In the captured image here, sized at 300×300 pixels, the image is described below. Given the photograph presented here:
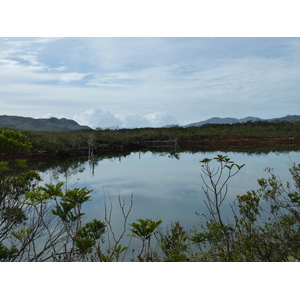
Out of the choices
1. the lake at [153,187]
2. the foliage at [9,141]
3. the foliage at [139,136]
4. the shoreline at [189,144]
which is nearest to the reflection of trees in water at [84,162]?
the lake at [153,187]

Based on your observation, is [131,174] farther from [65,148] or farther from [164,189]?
[65,148]

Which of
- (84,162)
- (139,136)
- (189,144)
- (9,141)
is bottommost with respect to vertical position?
(84,162)

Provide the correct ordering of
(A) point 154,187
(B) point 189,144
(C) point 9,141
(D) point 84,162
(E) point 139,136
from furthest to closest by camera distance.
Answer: (E) point 139,136 → (B) point 189,144 → (D) point 84,162 → (A) point 154,187 → (C) point 9,141

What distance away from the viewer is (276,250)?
2.80 metres

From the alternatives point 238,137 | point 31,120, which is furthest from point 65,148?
point 31,120

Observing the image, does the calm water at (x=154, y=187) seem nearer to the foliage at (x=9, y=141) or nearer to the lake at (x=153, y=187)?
the lake at (x=153, y=187)

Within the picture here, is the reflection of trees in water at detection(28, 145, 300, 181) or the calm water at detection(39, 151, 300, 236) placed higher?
the reflection of trees in water at detection(28, 145, 300, 181)

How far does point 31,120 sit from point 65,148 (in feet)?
138

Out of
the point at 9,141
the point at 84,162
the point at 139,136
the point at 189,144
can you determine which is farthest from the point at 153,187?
the point at 139,136

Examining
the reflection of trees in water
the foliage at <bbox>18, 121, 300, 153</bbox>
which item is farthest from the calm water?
the foliage at <bbox>18, 121, 300, 153</bbox>

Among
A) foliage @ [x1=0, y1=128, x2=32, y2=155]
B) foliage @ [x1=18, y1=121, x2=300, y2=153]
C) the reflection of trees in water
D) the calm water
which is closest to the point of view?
foliage @ [x1=0, y1=128, x2=32, y2=155]

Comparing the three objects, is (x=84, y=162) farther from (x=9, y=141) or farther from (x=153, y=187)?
(x=9, y=141)

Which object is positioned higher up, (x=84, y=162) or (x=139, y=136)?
(x=139, y=136)

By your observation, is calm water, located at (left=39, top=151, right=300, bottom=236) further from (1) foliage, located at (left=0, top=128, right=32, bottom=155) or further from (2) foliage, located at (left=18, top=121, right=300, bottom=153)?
(2) foliage, located at (left=18, top=121, right=300, bottom=153)
